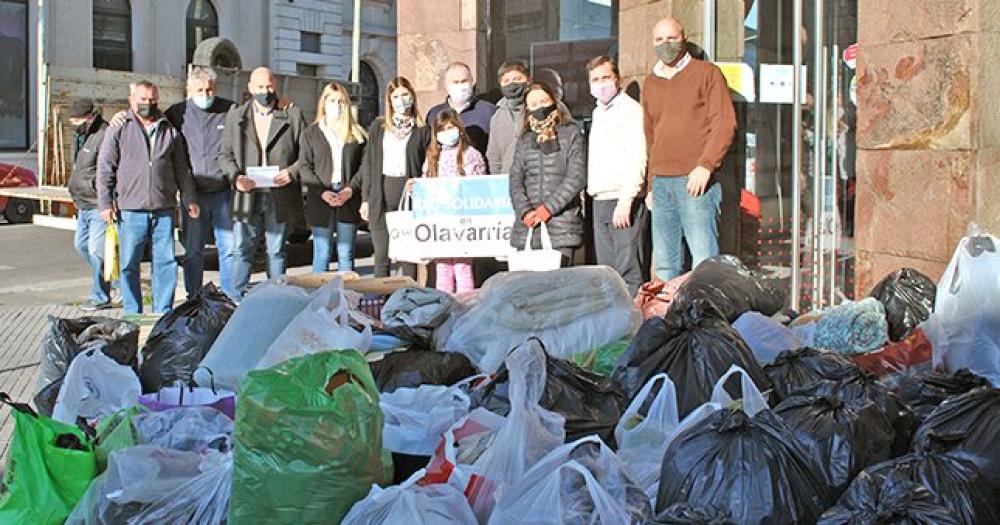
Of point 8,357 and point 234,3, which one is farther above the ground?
point 234,3

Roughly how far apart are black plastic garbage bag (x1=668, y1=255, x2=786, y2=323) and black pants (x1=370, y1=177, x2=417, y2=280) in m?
4.08

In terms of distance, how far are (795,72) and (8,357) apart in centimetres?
565

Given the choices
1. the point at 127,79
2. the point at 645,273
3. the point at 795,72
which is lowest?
the point at 645,273

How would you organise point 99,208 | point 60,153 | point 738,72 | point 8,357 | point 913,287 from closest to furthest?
point 913,287, point 738,72, point 8,357, point 99,208, point 60,153

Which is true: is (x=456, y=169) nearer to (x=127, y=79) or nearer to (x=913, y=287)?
(x=913, y=287)

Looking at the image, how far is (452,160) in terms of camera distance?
350 inches

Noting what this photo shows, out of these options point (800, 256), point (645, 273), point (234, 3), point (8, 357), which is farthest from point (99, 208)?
point (234, 3)

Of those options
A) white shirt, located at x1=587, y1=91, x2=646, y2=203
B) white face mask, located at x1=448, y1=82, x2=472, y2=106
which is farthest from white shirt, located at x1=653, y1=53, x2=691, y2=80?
white face mask, located at x1=448, y1=82, x2=472, y2=106

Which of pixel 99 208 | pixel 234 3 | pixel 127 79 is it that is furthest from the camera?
pixel 234 3

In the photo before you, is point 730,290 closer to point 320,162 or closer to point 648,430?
point 648,430

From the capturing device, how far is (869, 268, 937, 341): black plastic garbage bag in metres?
4.98

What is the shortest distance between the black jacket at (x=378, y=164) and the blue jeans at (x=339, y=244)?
61 cm

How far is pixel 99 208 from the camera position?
10219 mm

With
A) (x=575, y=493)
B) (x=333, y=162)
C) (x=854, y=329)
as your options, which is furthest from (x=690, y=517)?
(x=333, y=162)
